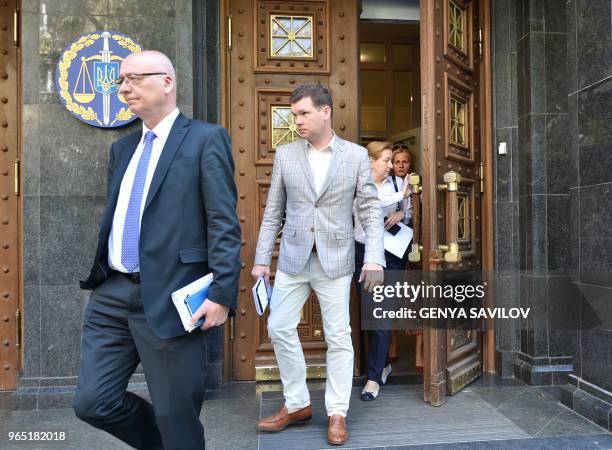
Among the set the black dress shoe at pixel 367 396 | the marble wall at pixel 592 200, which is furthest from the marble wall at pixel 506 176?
the black dress shoe at pixel 367 396

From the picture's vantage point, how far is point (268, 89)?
4.57m

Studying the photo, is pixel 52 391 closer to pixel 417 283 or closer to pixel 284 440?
pixel 284 440

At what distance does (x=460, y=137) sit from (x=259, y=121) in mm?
1671

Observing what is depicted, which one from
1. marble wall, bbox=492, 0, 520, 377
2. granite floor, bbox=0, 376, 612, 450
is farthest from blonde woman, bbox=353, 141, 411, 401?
marble wall, bbox=492, 0, 520, 377

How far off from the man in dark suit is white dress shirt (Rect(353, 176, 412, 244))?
2030mm

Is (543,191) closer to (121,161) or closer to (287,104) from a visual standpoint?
(287,104)

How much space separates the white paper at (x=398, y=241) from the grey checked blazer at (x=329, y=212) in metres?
0.96

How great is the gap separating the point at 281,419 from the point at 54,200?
2.21 meters

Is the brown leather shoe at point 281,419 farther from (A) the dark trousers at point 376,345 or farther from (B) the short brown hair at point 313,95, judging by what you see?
(B) the short brown hair at point 313,95

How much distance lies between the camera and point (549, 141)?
4.55 meters

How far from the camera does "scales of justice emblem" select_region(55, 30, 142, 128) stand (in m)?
3.91

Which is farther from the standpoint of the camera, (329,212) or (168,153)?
(329,212)

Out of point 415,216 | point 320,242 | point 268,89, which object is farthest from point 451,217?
point 268,89

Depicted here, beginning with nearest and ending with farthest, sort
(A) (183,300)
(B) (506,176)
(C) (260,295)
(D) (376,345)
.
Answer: (A) (183,300) → (C) (260,295) → (D) (376,345) → (B) (506,176)
